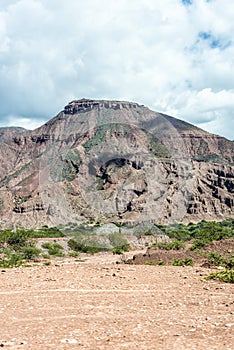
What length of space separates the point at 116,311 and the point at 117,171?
31.8 meters

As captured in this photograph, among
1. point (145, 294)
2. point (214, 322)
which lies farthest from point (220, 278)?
point (214, 322)

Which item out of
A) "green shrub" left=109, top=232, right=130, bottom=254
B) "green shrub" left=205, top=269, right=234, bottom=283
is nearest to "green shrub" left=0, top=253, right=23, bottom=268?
"green shrub" left=109, top=232, right=130, bottom=254

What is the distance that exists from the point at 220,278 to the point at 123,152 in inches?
625

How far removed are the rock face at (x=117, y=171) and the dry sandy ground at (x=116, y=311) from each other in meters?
7.71

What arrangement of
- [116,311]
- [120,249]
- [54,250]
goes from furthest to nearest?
[54,250] → [120,249] → [116,311]

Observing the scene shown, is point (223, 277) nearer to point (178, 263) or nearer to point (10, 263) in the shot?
point (178, 263)

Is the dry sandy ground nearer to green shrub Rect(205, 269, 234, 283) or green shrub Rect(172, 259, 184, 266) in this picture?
green shrub Rect(205, 269, 234, 283)

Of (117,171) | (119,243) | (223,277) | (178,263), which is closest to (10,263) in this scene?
(178,263)

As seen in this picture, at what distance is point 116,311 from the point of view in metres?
7.89

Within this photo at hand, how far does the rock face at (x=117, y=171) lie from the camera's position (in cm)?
1997

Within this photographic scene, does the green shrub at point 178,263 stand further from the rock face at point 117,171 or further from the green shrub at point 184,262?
the rock face at point 117,171

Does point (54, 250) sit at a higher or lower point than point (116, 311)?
lower

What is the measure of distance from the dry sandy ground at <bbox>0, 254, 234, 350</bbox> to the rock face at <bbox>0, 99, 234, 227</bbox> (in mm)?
7715

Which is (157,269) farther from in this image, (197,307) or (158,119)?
(158,119)
